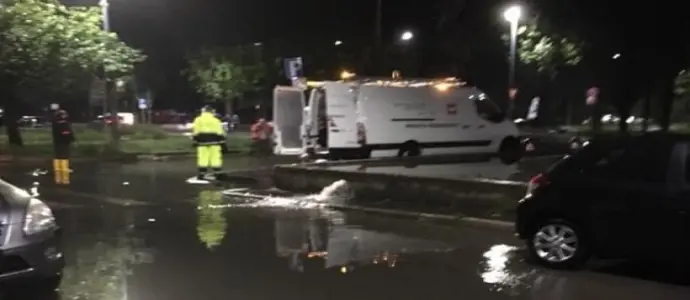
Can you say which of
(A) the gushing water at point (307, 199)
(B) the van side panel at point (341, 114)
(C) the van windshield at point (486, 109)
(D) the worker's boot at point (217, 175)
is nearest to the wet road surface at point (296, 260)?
(A) the gushing water at point (307, 199)

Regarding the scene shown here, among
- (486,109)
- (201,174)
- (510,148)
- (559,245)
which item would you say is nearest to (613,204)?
(559,245)

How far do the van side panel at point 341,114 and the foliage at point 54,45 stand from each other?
36.3 ft

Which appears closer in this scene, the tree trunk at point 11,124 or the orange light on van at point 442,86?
the orange light on van at point 442,86

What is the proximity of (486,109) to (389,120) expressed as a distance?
3241 millimetres

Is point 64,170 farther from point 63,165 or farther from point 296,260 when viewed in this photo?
point 296,260

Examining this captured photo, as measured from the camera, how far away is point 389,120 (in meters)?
22.1

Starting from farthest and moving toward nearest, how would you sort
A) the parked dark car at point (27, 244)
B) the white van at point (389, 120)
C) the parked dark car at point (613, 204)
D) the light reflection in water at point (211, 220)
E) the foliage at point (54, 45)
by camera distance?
1. the foliage at point (54, 45)
2. the white van at point (389, 120)
3. the light reflection in water at point (211, 220)
4. the parked dark car at point (613, 204)
5. the parked dark car at point (27, 244)

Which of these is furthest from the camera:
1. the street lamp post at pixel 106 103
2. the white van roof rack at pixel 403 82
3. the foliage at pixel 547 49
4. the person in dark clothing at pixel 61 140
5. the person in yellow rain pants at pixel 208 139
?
the foliage at pixel 547 49

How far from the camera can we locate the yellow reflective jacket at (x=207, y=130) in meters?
19.4

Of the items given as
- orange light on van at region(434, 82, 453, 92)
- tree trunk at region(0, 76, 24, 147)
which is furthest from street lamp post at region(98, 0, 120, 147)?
orange light on van at region(434, 82, 453, 92)

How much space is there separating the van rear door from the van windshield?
467cm

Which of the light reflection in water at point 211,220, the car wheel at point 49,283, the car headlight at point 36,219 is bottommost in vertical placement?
the light reflection in water at point 211,220

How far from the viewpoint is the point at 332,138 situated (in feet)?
70.0

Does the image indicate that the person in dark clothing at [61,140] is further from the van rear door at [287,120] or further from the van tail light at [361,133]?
the van tail light at [361,133]
